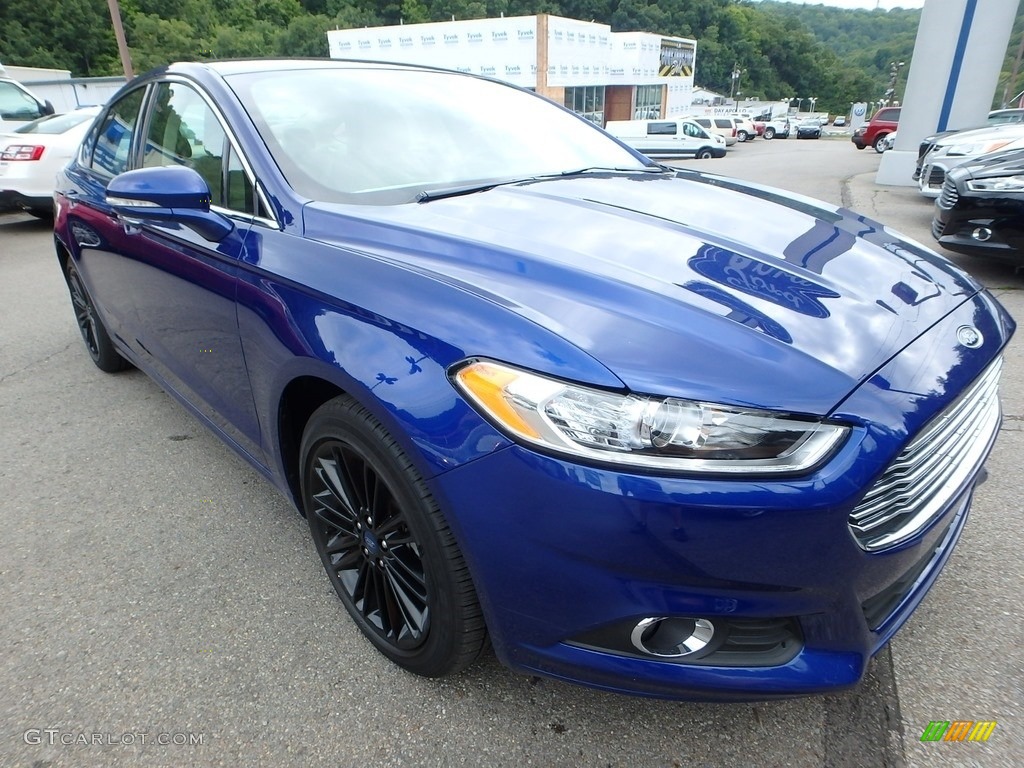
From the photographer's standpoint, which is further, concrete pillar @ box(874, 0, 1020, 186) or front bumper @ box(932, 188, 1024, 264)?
concrete pillar @ box(874, 0, 1020, 186)

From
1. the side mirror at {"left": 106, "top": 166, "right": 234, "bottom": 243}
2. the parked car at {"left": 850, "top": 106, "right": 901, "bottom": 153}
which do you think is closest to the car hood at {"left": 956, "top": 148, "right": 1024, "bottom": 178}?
the side mirror at {"left": 106, "top": 166, "right": 234, "bottom": 243}

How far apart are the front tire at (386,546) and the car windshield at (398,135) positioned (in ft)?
2.49

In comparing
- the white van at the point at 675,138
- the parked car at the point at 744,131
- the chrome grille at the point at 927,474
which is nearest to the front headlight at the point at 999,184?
the chrome grille at the point at 927,474

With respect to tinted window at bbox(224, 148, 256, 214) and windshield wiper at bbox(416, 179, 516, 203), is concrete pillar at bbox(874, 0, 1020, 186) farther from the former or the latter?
tinted window at bbox(224, 148, 256, 214)

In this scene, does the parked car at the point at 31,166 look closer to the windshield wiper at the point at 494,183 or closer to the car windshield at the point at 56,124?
the car windshield at the point at 56,124

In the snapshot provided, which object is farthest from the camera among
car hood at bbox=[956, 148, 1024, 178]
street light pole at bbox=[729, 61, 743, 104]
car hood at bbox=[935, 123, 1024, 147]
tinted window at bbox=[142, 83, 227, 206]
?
street light pole at bbox=[729, 61, 743, 104]

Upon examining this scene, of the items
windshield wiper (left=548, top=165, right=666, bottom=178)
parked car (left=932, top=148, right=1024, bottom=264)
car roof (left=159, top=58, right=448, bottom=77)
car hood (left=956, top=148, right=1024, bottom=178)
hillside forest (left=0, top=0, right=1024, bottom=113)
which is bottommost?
parked car (left=932, top=148, right=1024, bottom=264)

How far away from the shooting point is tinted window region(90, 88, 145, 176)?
3.03 metres

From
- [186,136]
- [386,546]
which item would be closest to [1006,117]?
[186,136]

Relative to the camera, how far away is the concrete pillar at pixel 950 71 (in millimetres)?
10258

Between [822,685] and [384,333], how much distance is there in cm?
116

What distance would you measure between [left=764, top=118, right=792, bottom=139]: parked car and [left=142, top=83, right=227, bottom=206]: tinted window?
2033 inches

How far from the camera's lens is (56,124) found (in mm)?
8742

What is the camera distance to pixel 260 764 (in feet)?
5.16
